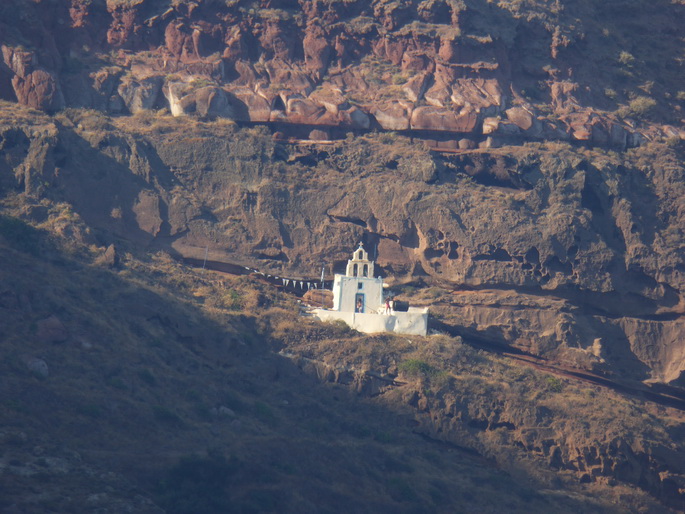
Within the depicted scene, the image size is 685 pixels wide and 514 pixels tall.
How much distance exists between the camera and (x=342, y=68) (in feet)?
196

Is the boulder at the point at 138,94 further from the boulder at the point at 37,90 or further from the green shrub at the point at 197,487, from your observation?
the green shrub at the point at 197,487

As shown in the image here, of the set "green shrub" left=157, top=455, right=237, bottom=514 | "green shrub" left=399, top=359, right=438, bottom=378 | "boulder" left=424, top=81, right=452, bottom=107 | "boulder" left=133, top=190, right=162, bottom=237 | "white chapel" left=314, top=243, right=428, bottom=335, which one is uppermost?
"boulder" left=424, top=81, right=452, bottom=107

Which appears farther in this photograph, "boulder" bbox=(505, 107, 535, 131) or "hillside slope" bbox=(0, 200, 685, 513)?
"boulder" bbox=(505, 107, 535, 131)

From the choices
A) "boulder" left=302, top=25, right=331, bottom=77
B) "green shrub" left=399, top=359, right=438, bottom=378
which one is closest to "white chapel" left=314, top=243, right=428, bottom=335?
"green shrub" left=399, top=359, right=438, bottom=378

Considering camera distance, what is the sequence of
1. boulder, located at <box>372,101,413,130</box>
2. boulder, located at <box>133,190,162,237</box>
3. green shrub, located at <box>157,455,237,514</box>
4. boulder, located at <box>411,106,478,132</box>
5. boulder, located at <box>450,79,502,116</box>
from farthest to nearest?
1. boulder, located at <box>450,79,502,116</box>
2. boulder, located at <box>372,101,413,130</box>
3. boulder, located at <box>411,106,478,132</box>
4. boulder, located at <box>133,190,162,237</box>
5. green shrub, located at <box>157,455,237,514</box>

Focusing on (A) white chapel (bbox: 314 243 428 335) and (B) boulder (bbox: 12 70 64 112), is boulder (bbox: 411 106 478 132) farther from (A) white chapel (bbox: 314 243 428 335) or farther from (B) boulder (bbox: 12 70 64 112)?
(B) boulder (bbox: 12 70 64 112)

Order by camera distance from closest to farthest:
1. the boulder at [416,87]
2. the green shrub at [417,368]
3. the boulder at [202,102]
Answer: the green shrub at [417,368] → the boulder at [202,102] → the boulder at [416,87]

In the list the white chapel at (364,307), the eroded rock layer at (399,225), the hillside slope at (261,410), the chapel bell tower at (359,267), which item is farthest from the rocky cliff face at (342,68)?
the hillside slope at (261,410)

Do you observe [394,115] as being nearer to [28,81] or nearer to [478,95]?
[478,95]

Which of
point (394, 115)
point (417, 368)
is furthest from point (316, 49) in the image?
point (417, 368)

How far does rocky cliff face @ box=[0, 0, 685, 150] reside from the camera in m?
56.2

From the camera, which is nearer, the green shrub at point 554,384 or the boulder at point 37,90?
the green shrub at point 554,384

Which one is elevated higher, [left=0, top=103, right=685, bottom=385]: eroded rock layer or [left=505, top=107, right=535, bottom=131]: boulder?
[left=505, top=107, right=535, bottom=131]: boulder

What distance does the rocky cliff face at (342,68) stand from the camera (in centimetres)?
5622
